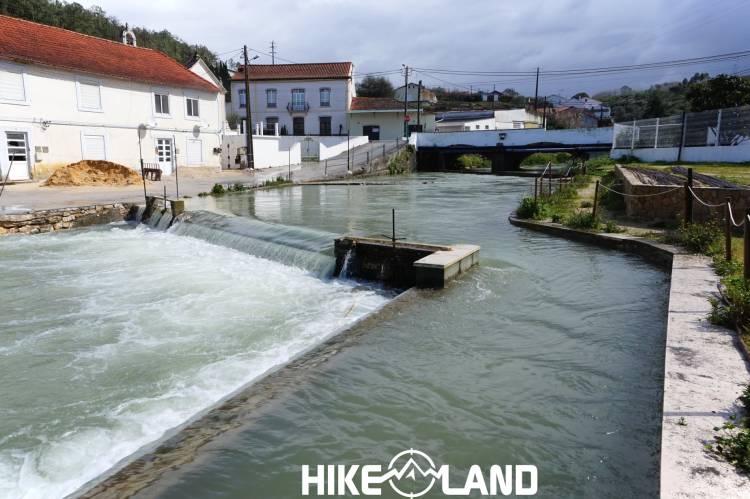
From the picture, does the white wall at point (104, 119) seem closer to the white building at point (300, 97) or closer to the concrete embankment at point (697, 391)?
the white building at point (300, 97)

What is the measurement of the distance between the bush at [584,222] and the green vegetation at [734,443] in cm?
967

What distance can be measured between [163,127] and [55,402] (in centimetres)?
3157

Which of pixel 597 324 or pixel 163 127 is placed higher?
pixel 163 127

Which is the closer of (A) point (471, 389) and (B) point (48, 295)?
(A) point (471, 389)

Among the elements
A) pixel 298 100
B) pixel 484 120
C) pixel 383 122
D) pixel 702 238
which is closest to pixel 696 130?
pixel 702 238

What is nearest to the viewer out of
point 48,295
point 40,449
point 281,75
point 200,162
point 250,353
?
point 40,449

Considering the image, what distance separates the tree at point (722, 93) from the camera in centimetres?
4047

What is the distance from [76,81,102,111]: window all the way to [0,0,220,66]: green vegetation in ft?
46.8

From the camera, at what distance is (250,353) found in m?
7.46

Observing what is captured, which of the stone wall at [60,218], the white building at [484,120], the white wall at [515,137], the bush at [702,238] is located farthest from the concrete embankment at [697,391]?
the white building at [484,120]

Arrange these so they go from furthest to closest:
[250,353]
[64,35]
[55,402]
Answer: [64,35] < [250,353] < [55,402]

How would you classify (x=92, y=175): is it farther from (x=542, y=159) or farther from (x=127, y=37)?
(x=542, y=159)

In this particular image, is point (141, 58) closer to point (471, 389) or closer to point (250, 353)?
A: point (250, 353)

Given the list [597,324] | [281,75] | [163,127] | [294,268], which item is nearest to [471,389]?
[597,324]
